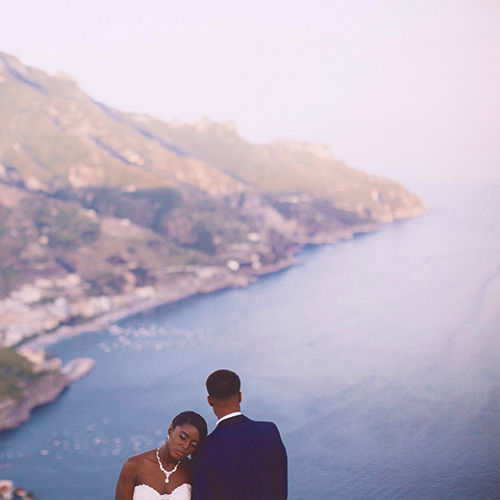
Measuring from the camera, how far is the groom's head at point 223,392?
179 centimetres

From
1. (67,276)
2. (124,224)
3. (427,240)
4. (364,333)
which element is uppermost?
(427,240)

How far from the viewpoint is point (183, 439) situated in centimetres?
174

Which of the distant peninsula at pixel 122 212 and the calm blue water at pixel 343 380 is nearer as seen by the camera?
the calm blue water at pixel 343 380

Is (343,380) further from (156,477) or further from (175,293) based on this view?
(175,293)

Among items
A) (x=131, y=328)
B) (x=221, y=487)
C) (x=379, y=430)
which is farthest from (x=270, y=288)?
(x=221, y=487)

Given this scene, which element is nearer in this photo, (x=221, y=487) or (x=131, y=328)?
(x=221, y=487)

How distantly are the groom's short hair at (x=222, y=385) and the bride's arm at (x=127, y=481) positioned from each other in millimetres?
373

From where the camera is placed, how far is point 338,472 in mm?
12250

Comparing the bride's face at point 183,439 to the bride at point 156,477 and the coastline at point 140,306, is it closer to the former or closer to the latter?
the bride at point 156,477

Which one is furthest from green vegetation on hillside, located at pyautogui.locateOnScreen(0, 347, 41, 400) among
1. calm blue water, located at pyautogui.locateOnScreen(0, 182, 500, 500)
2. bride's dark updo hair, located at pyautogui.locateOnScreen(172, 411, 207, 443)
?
bride's dark updo hair, located at pyautogui.locateOnScreen(172, 411, 207, 443)

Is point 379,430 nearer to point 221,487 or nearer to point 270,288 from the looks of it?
point 221,487

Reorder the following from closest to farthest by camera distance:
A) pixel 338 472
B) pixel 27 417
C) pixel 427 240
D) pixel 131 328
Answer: pixel 338 472 < pixel 27 417 < pixel 427 240 < pixel 131 328

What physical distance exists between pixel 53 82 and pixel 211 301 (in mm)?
63066

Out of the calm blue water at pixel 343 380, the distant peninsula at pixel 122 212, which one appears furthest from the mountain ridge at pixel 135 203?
the calm blue water at pixel 343 380
